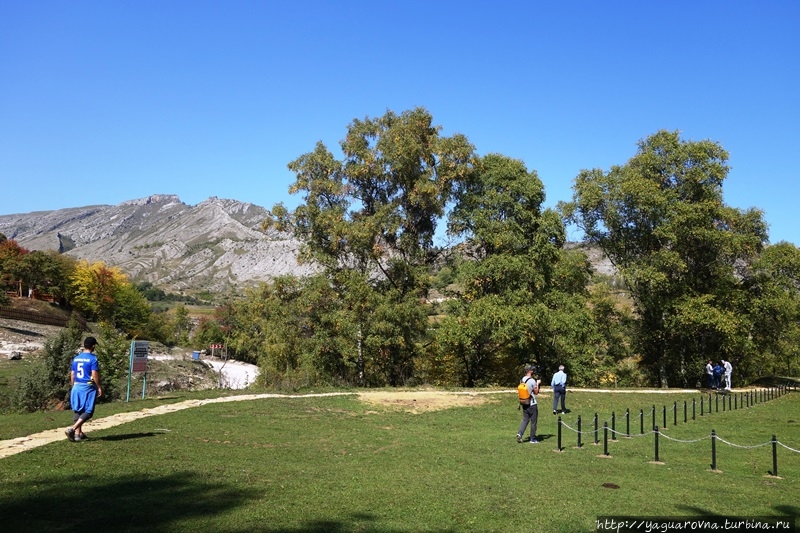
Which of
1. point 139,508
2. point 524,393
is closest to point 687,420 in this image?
point 524,393

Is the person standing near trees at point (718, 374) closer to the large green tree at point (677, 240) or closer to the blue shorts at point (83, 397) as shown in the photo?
the large green tree at point (677, 240)

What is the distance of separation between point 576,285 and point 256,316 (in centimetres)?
3191

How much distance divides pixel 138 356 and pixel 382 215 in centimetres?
1942

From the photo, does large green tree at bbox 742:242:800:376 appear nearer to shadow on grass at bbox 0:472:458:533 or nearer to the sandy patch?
the sandy patch

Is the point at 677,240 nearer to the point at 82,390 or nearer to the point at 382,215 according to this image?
the point at 382,215

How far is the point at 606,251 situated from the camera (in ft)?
137

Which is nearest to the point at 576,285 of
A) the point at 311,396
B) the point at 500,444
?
the point at 311,396

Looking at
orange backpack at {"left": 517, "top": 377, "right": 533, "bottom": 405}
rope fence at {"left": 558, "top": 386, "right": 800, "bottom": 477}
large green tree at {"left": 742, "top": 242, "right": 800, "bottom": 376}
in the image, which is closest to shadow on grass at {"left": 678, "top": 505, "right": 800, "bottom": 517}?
rope fence at {"left": 558, "top": 386, "right": 800, "bottom": 477}

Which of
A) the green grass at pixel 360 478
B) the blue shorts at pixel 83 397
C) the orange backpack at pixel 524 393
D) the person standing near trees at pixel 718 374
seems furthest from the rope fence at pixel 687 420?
the blue shorts at pixel 83 397

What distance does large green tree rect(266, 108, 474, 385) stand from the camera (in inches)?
1475

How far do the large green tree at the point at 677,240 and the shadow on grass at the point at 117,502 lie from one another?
113 ft

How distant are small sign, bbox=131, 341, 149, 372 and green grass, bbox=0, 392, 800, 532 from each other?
3504mm

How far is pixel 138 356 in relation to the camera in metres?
22.3

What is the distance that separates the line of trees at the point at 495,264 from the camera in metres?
36.8
